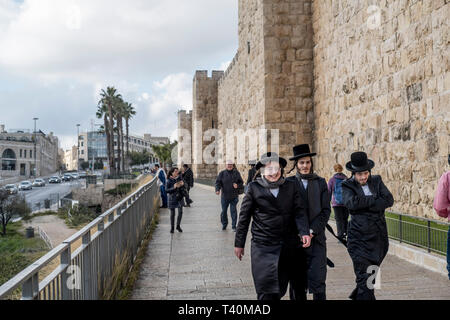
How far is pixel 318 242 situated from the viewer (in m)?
4.39

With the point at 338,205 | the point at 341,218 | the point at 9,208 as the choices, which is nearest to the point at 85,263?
the point at 338,205

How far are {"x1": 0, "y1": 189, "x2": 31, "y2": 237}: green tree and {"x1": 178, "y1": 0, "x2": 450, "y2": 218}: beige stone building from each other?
28343 millimetres

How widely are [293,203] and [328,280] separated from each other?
6.77ft

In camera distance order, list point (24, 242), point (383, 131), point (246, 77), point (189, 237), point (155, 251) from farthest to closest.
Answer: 1. point (24, 242)
2. point (246, 77)
3. point (383, 131)
4. point (189, 237)
5. point (155, 251)

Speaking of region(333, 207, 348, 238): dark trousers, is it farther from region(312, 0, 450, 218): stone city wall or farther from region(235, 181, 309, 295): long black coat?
region(235, 181, 309, 295): long black coat

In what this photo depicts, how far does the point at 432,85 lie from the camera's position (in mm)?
7973

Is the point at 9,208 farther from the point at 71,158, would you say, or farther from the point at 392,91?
the point at 71,158

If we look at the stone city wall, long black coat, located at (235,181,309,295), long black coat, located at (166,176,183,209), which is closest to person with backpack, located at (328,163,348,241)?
the stone city wall

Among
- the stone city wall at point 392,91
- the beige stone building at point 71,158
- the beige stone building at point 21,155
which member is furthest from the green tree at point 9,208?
the beige stone building at point 71,158

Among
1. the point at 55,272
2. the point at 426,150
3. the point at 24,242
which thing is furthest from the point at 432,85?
the point at 24,242

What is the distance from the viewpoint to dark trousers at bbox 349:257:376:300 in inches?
170

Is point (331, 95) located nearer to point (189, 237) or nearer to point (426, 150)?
point (426, 150)

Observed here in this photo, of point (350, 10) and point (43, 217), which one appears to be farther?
point (43, 217)

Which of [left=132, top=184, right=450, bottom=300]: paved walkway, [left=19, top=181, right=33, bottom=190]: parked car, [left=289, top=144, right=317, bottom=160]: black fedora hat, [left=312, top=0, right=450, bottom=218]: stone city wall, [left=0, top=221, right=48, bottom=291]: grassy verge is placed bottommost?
[left=0, top=221, right=48, bottom=291]: grassy verge
